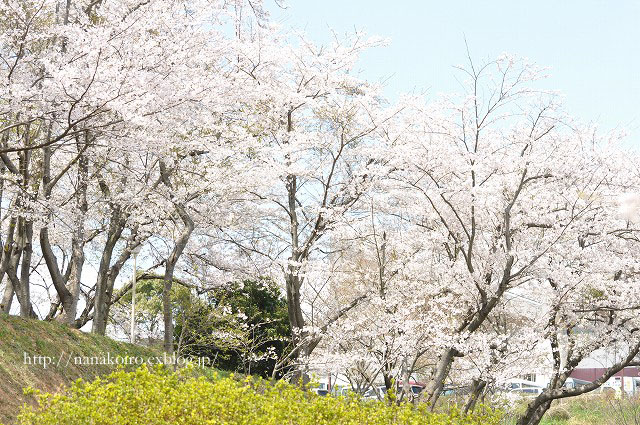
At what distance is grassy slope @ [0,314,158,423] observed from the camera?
867cm

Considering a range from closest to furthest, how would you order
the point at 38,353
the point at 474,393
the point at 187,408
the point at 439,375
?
the point at 187,408 < the point at 38,353 < the point at 439,375 < the point at 474,393

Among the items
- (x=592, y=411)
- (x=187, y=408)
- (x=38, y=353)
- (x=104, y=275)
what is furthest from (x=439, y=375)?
(x=592, y=411)

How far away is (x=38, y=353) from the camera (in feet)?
32.7

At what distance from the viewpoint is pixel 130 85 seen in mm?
8070

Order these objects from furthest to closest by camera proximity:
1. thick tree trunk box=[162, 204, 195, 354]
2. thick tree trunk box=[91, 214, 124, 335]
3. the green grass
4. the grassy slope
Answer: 1. the green grass
2. thick tree trunk box=[91, 214, 124, 335]
3. thick tree trunk box=[162, 204, 195, 354]
4. the grassy slope

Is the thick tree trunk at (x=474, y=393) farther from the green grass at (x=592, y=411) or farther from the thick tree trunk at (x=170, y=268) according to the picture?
the thick tree trunk at (x=170, y=268)

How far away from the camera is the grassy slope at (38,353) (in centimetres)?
867

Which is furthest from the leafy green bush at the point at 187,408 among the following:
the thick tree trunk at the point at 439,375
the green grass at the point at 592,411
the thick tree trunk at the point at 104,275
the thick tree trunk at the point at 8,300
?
the green grass at the point at 592,411

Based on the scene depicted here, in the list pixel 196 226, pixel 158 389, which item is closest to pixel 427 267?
pixel 196 226

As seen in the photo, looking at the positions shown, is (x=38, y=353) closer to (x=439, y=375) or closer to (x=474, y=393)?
(x=439, y=375)

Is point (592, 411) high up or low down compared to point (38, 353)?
down

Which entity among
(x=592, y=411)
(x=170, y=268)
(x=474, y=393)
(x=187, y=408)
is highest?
(x=170, y=268)

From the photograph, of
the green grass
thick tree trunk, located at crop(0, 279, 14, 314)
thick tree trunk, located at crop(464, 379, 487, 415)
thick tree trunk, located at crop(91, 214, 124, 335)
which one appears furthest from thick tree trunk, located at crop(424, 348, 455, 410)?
thick tree trunk, located at crop(0, 279, 14, 314)

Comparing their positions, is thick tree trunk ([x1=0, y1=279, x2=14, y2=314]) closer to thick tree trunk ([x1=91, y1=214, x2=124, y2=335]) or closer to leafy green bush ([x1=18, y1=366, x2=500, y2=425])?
thick tree trunk ([x1=91, y1=214, x2=124, y2=335])
